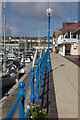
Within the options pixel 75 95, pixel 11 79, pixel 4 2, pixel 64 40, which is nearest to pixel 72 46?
pixel 64 40

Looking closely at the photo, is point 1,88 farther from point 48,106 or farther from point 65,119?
point 65,119

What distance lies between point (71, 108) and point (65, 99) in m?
0.74

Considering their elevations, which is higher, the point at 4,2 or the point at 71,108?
the point at 4,2

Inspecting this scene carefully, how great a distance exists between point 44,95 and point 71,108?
1.22 m

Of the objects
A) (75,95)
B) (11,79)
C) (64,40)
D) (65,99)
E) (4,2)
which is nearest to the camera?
(65,99)

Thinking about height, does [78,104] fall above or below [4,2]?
below

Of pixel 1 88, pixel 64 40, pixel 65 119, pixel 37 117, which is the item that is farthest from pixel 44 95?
pixel 64 40

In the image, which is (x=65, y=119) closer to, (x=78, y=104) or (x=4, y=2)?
(x=78, y=104)

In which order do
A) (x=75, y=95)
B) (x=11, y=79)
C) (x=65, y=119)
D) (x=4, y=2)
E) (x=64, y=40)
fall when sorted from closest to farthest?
(x=65, y=119) < (x=75, y=95) < (x=11, y=79) < (x=4, y=2) < (x=64, y=40)

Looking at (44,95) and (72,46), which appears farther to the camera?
(72,46)

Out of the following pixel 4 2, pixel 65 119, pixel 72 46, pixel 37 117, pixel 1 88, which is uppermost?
pixel 4 2

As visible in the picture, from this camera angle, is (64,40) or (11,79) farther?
(64,40)

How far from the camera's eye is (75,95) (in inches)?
212

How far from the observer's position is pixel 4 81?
12812 mm
